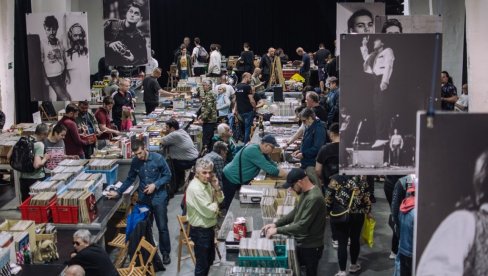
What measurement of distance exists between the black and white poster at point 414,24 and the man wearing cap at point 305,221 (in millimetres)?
3769

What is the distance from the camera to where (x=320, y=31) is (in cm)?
2539

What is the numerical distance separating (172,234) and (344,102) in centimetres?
514

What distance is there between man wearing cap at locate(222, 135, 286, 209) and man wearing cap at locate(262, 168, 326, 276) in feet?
5.77

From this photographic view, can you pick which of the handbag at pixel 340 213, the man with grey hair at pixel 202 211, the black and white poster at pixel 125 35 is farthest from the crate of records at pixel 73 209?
the black and white poster at pixel 125 35

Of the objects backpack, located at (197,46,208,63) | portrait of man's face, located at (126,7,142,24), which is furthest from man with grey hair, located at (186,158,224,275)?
backpack, located at (197,46,208,63)

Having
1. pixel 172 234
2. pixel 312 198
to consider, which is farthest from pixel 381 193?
pixel 312 198

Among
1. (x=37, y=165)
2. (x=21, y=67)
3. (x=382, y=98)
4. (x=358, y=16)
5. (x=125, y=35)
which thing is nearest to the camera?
(x=382, y=98)

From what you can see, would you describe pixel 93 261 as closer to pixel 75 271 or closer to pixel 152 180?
pixel 75 271

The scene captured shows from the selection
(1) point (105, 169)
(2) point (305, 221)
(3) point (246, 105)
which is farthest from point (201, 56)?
(2) point (305, 221)

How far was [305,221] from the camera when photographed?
5957 millimetres

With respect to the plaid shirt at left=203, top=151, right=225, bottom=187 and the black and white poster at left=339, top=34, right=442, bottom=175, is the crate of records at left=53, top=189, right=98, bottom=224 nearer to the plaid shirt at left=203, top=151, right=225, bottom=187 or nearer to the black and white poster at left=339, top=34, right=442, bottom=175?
the plaid shirt at left=203, top=151, right=225, bottom=187

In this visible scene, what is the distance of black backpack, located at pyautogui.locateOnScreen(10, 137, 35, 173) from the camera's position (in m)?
8.73

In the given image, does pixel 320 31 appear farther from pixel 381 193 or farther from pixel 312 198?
pixel 312 198

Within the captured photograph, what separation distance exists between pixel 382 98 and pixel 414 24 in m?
4.93
